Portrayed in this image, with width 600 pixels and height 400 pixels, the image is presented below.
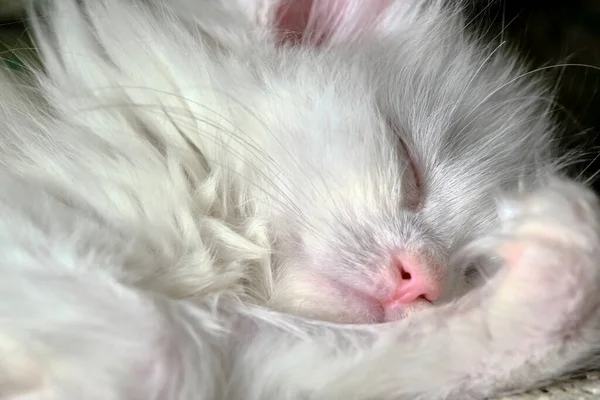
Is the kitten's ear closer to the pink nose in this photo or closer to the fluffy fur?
the fluffy fur

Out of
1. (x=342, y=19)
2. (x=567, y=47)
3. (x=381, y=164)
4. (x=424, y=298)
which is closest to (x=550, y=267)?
(x=424, y=298)

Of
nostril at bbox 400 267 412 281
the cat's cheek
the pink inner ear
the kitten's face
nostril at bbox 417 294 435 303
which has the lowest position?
the cat's cheek

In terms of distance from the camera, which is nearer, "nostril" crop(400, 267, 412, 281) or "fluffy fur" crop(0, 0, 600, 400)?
"fluffy fur" crop(0, 0, 600, 400)

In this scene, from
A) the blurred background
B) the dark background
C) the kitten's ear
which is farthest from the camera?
the dark background

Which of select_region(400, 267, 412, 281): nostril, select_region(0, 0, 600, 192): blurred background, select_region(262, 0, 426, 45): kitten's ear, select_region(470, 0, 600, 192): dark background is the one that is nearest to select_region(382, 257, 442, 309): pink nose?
select_region(400, 267, 412, 281): nostril

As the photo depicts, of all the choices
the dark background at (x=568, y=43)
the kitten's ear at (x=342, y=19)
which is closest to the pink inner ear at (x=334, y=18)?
the kitten's ear at (x=342, y=19)

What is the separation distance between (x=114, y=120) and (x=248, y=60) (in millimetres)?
214

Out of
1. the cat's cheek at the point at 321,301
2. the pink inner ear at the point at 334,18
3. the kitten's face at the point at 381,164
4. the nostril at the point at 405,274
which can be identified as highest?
the pink inner ear at the point at 334,18

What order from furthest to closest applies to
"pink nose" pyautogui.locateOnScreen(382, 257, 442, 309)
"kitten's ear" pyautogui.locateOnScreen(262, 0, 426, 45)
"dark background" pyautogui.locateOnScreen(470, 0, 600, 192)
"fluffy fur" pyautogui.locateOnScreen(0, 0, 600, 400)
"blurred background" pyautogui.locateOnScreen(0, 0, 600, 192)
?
"dark background" pyautogui.locateOnScreen(470, 0, 600, 192)
"blurred background" pyautogui.locateOnScreen(0, 0, 600, 192)
"kitten's ear" pyautogui.locateOnScreen(262, 0, 426, 45)
"pink nose" pyautogui.locateOnScreen(382, 257, 442, 309)
"fluffy fur" pyautogui.locateOnScreen(0, 0, 600, 400)

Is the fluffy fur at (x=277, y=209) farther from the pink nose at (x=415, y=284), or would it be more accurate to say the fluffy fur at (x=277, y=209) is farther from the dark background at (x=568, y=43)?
the dark background at (x=568, y=43)

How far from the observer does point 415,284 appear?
890mm

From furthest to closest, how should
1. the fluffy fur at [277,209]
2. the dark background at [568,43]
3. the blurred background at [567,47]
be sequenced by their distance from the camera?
1. the dark background at [568,43]
2. the blurred background at [567,47]
3. the fluffy fur at [277,209]

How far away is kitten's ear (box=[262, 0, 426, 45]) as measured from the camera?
3.59 feet

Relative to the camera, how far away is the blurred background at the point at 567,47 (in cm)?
151
